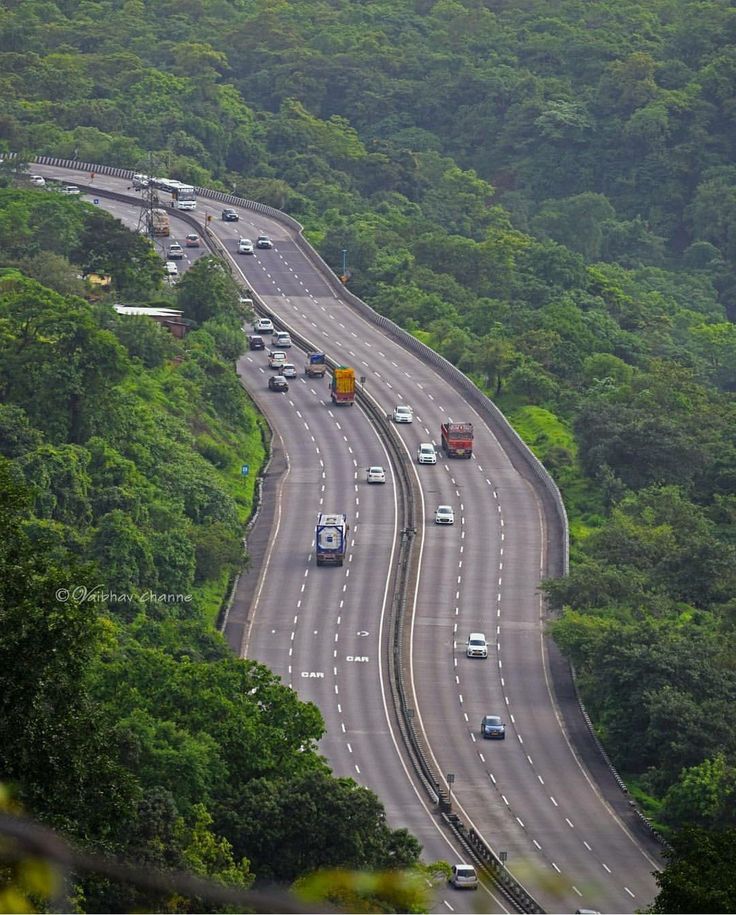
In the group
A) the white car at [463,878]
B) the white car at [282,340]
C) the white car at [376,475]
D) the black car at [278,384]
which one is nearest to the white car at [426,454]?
the white car at [376,475]

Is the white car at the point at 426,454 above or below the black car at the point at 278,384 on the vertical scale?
above

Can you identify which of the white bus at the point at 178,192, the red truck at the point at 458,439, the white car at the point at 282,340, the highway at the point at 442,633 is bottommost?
the highway at the point at 442,633

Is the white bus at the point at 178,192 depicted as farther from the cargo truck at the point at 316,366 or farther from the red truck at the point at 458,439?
the red truck at the point at 458,439

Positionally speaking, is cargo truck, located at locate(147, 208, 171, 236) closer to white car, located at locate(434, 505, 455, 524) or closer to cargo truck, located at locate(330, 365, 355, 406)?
cargo truck, located at locate(330, 365, 355, 406)

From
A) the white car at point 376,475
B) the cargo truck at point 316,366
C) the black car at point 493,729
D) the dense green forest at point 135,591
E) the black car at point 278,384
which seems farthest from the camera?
Answer: the cargo truck at point 316,366

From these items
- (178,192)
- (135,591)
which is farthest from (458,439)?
(178,192)

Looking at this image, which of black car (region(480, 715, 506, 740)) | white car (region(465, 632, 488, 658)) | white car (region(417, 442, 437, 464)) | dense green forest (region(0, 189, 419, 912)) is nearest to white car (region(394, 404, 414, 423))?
white car (region(417, 442, 437, 464))

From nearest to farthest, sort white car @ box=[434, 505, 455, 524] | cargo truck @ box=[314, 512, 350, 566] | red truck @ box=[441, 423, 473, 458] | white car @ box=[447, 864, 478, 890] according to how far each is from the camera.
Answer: white car @ box=[447, 864, 478, 890]
cargo truck @ box=[314, 512, 350, 566]
white car @ box=[434, 505, 455, 524]
red truck @ box=[441, 423, 473, 458]
